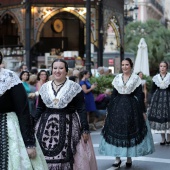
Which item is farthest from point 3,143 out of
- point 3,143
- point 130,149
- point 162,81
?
point 162,81

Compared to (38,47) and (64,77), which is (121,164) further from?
(38,47)

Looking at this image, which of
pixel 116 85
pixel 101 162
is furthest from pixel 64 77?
pixel 101 162

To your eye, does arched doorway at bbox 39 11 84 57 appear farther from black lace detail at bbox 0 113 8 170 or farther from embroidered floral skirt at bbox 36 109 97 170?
black lace detail at bbox 0 113 8 170

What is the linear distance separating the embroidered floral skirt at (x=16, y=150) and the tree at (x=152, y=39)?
158 feet

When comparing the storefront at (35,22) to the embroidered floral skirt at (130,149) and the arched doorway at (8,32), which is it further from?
the embroidered floral skirt at (130,149)

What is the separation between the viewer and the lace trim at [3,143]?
16.4 ft

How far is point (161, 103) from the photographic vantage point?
482 inches

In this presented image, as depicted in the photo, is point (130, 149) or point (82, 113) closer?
point (82, 113)

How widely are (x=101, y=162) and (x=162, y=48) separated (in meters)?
46.9

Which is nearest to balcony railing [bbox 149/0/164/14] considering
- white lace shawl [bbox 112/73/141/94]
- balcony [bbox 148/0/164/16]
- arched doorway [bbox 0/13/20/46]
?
balcony [bbox 148/0/164/16]

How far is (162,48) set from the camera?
55.7 metres

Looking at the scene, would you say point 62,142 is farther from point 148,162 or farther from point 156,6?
point 156,6

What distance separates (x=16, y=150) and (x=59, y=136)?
5.82 ft

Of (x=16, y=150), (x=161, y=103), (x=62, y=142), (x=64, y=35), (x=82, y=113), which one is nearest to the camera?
(x=16, y=150)
